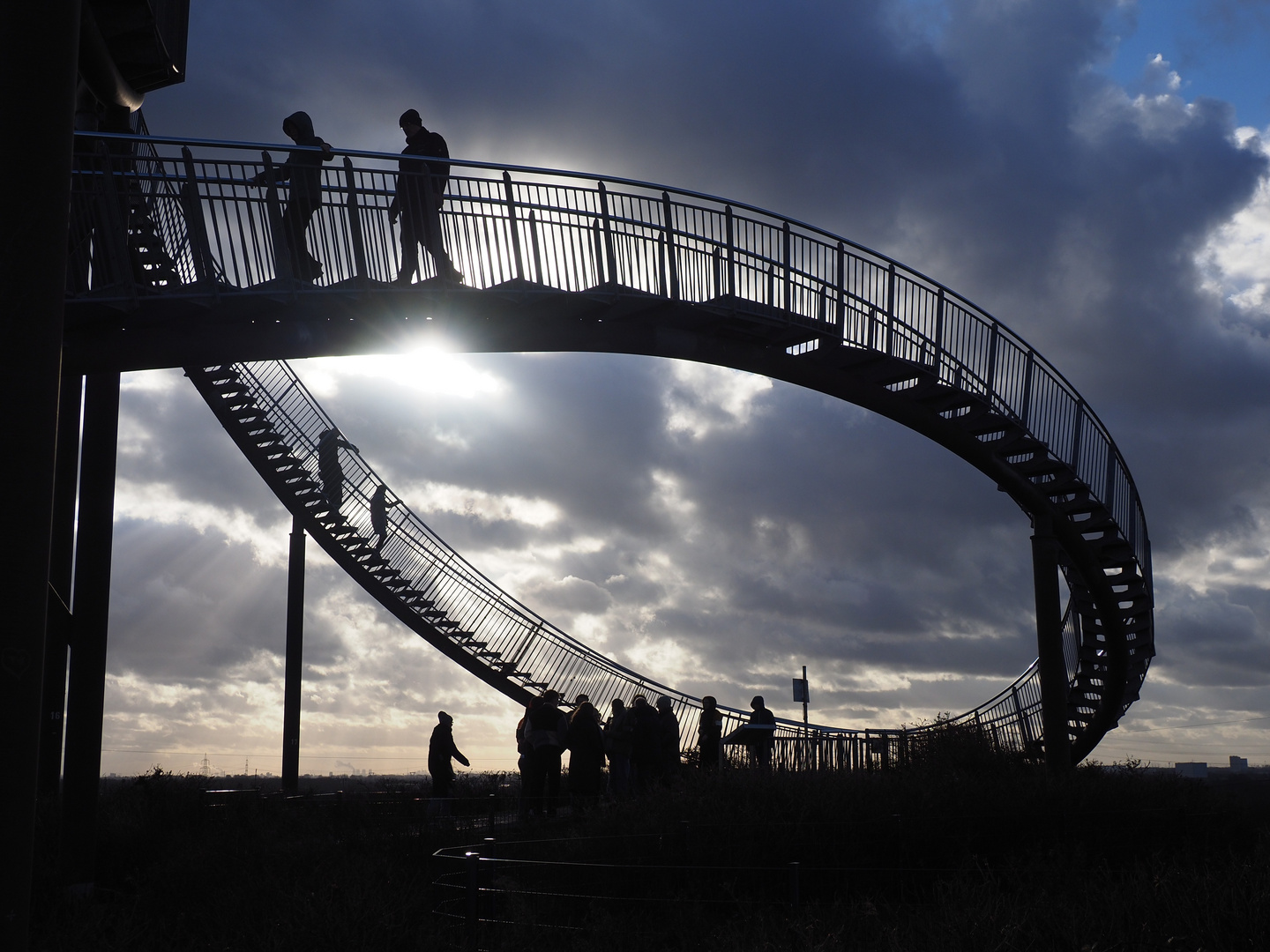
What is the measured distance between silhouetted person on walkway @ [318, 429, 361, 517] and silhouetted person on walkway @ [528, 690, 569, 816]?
727 cm

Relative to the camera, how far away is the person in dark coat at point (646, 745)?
15188mm

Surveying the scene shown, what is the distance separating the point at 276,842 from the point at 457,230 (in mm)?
7231

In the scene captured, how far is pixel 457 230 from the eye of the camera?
12047 millimetres

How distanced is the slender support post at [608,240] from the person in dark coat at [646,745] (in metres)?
5.67

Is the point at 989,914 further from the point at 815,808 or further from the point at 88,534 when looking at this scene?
the point at 88,534

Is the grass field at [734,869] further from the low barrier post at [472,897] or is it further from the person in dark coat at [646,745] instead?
the person in dark coat at [646,745]

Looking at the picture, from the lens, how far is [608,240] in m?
13.1

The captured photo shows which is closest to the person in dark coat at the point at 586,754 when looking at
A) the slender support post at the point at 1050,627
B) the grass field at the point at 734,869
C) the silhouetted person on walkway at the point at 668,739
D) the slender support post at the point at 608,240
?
the silhouetted person on walkway at the point at 668,739

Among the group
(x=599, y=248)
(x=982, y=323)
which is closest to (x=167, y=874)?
(x=599, y=248)

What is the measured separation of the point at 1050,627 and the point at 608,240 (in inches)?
435

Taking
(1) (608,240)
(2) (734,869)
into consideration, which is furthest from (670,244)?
(2) (734,869)

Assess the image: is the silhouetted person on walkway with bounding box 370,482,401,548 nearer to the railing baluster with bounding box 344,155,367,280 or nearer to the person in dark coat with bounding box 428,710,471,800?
the person in dark coat with bounding box 428,710,471,800

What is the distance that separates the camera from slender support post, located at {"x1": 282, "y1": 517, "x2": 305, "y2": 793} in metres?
20.0

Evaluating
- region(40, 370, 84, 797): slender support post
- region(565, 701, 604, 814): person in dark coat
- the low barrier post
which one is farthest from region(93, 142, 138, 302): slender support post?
region(565, 701, 604, 814): person in dark coat
